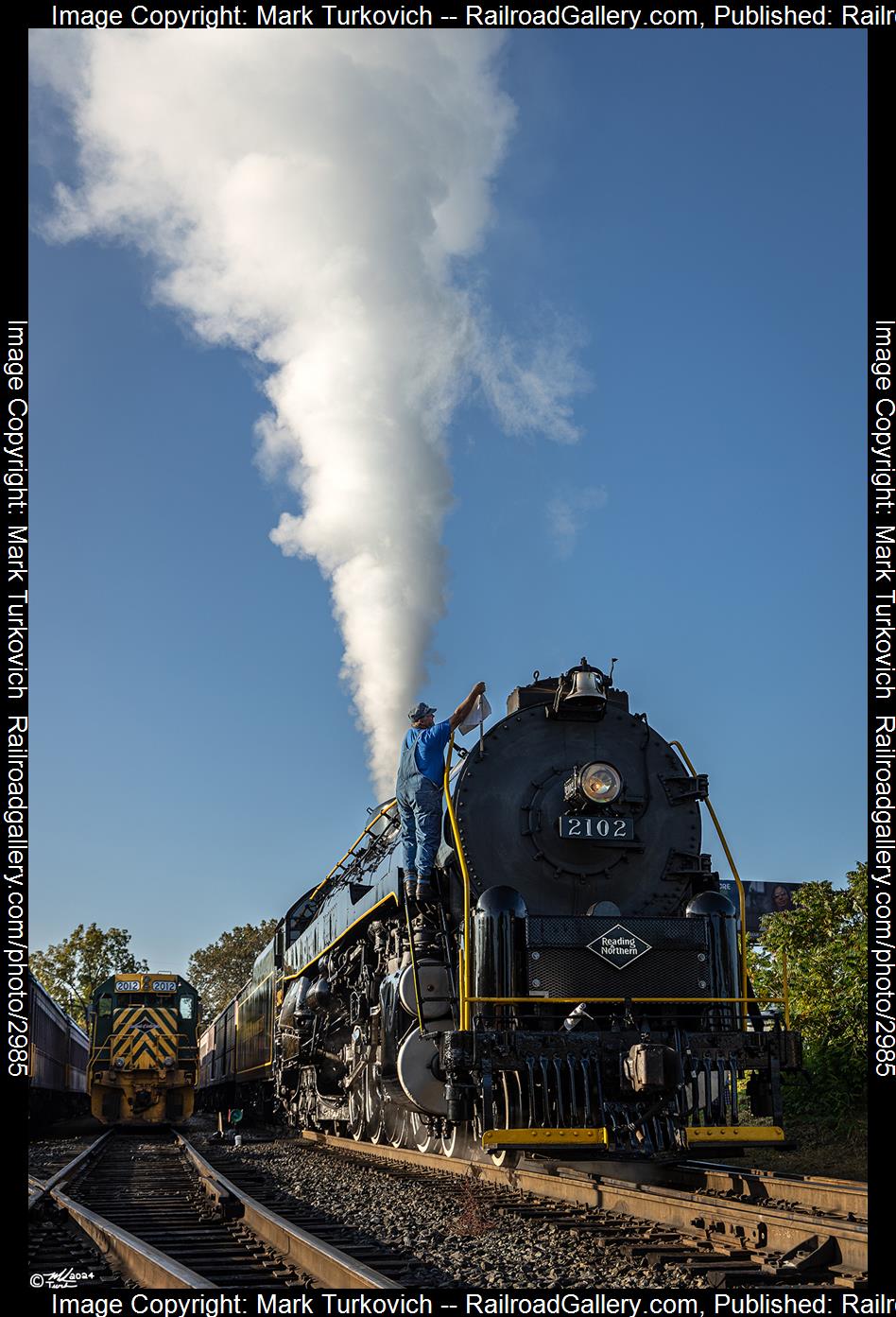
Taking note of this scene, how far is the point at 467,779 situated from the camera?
365 inches

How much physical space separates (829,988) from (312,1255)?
10.0 meters

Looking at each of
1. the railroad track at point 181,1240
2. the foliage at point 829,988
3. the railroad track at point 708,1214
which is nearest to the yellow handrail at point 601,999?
the railroad track at point 708,1214

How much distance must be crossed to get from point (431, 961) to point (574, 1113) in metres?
2.05

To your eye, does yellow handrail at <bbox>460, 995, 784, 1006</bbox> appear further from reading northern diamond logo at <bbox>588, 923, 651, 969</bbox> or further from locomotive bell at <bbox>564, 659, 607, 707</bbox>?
locomotive bell at <bbox>564, 659, 607, 707</bbox>

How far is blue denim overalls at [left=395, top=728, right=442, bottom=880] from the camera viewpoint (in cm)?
955

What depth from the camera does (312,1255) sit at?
555 centimetres

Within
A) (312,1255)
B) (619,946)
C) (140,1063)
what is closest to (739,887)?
(619,946)

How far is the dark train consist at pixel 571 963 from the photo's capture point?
7.79m

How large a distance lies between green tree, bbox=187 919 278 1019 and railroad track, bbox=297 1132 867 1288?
195 feet

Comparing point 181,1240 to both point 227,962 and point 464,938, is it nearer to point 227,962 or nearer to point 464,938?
point 464,938

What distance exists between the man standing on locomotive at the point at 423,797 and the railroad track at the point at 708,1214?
2.32 m
